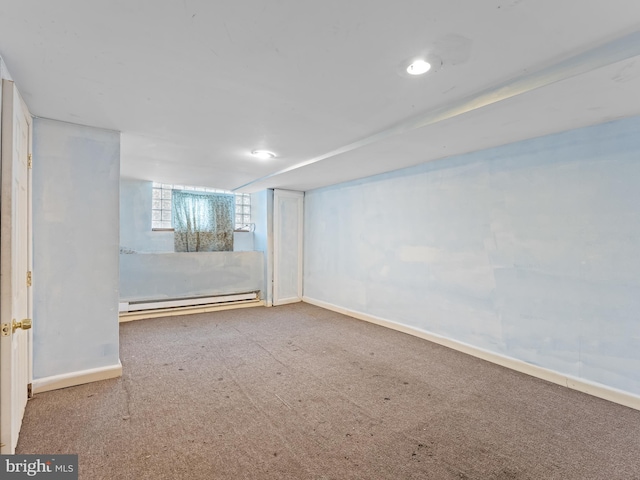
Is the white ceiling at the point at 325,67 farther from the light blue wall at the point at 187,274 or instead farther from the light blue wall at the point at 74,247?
the light blue wall at the point at 187,274

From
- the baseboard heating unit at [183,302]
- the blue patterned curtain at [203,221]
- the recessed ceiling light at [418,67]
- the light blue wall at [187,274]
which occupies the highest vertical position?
the recessed ceiling light at [418,67]

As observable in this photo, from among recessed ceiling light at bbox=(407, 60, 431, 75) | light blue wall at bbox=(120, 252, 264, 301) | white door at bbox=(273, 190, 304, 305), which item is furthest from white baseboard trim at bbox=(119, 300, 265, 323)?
recessed ceiling light at bbox=(407, 60, 431, 75)

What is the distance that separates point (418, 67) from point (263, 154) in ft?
7.20

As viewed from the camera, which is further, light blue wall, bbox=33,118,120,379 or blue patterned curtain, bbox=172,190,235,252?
blue patterned curtain, bbox=172,190,235,252

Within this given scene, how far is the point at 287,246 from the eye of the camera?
241 inches

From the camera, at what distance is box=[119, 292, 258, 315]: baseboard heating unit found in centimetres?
491

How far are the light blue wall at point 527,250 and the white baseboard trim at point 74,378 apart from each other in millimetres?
3291

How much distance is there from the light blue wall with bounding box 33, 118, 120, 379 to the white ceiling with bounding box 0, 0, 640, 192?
0.27m

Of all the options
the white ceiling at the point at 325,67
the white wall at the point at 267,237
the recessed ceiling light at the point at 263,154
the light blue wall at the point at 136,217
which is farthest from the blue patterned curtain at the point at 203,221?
the white ceiling at the point at 325,67

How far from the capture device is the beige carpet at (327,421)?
1750 millimetres

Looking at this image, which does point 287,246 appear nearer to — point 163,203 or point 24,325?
point 163,203

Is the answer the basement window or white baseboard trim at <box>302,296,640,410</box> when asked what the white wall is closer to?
the basement window

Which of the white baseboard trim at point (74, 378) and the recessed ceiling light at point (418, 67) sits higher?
the recessed ceiling light at point (418, 67)

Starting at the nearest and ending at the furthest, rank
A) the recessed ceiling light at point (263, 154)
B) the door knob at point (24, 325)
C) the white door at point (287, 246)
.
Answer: the door knob at point (24, 325), the recessed ceiling light at point (263, 154), the white door at point (287, 246)
